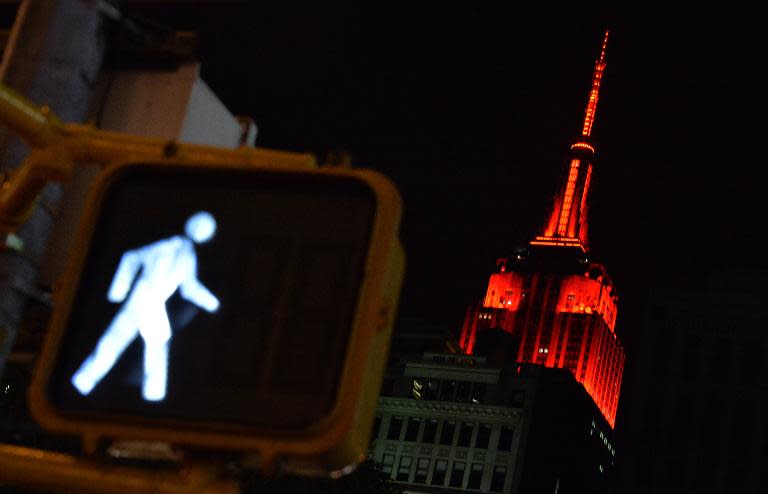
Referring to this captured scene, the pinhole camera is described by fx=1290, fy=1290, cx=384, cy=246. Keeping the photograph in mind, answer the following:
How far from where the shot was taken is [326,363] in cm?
258

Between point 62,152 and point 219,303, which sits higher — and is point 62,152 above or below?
above

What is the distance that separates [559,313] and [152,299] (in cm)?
17995

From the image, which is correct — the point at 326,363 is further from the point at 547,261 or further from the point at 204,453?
the point at 547,261

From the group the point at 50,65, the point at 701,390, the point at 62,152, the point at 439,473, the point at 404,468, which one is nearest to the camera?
the point at 62,152

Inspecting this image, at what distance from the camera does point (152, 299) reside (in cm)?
279

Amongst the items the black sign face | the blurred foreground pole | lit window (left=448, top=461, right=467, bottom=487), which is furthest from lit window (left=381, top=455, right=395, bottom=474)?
the black sign face

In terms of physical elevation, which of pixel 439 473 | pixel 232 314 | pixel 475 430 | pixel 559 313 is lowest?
pixel 232 314

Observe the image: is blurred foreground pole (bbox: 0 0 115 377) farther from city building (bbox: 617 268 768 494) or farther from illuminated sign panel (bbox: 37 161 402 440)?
city building (bbox: 617 268 768 494)

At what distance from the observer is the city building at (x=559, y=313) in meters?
172

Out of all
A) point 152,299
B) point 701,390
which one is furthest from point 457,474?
point 152,299

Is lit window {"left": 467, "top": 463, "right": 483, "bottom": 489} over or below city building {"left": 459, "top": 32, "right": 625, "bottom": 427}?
below

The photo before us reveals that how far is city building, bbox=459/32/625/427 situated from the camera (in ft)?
566

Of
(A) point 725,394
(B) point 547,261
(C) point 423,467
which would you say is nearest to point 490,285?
(B) point 547,261

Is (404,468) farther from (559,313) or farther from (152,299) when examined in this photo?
(152,299)
